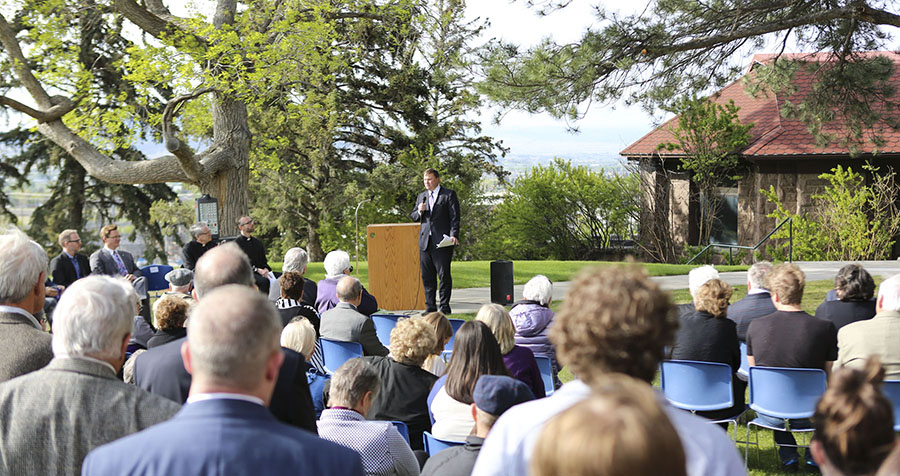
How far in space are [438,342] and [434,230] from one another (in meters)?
A: 4.86

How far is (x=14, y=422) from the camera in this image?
2352 millimetres

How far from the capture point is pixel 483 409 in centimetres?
288

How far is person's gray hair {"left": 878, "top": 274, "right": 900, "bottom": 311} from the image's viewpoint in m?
4.69

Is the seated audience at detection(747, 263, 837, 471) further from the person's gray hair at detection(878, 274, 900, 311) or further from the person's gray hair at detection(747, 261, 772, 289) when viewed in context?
the person's gray hair at detection(747, 261, 772, 289)

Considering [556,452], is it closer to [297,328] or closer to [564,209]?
[297,328]

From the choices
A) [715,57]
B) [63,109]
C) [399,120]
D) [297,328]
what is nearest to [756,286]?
[297,328]

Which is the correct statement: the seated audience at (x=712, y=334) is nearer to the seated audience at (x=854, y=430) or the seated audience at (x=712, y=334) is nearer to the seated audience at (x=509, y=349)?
the seated audience at (x=509, y=349)

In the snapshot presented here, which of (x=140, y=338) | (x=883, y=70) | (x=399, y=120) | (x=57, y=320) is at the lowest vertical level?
(x=140, y=338)

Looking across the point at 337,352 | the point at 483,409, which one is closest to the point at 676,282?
the point at 337,352

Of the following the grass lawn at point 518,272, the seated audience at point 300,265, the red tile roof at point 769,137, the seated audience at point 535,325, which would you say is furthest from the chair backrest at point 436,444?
the red tile roof at point 769,137

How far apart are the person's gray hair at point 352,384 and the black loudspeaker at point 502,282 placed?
6.59 meters

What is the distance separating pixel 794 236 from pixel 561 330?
18808mm

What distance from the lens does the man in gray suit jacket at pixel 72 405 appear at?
7.71ft

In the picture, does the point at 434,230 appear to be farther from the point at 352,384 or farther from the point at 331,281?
the point at 352,384
